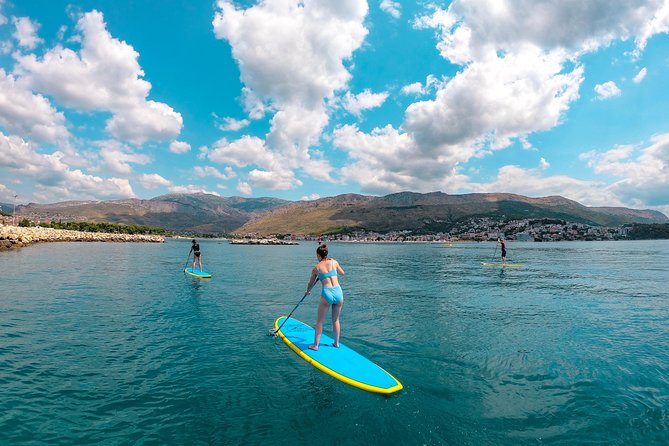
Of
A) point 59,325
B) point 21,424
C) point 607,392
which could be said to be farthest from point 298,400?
point 59,325

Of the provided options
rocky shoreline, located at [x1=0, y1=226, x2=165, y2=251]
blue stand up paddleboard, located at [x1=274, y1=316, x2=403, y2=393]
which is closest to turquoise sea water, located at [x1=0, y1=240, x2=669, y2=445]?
blue stand up paddleboard, located at [x1=274, y1=316, x2=403, y2=393]

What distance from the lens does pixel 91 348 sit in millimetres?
13367

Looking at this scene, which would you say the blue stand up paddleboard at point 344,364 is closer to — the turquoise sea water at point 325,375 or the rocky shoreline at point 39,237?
the turquoise sea water at point 325,375

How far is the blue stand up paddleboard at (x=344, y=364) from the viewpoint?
10.1m

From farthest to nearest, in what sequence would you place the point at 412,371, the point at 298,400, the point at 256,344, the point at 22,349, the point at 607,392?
the point at 256,344 → the point at 22,349 → the point at 412,371 → the point at 607,392 → the point at 298,400

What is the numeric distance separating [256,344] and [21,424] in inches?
296

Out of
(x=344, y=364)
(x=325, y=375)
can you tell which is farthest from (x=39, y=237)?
(x=344, y=364)

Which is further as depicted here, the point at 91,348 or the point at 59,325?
the point at 59,325

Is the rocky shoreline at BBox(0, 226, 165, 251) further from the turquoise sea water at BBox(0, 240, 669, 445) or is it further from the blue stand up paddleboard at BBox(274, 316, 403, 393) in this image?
the blue stand up paddleboard at BBox(274, 316, 403, 393)

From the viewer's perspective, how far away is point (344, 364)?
453 inches

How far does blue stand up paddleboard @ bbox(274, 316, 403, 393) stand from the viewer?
10141 millimetres

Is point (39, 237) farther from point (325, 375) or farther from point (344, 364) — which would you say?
point (344, 364)

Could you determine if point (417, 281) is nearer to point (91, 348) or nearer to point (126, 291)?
point (126, 291)

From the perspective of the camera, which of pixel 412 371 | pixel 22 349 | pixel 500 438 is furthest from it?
pixel 22 349
